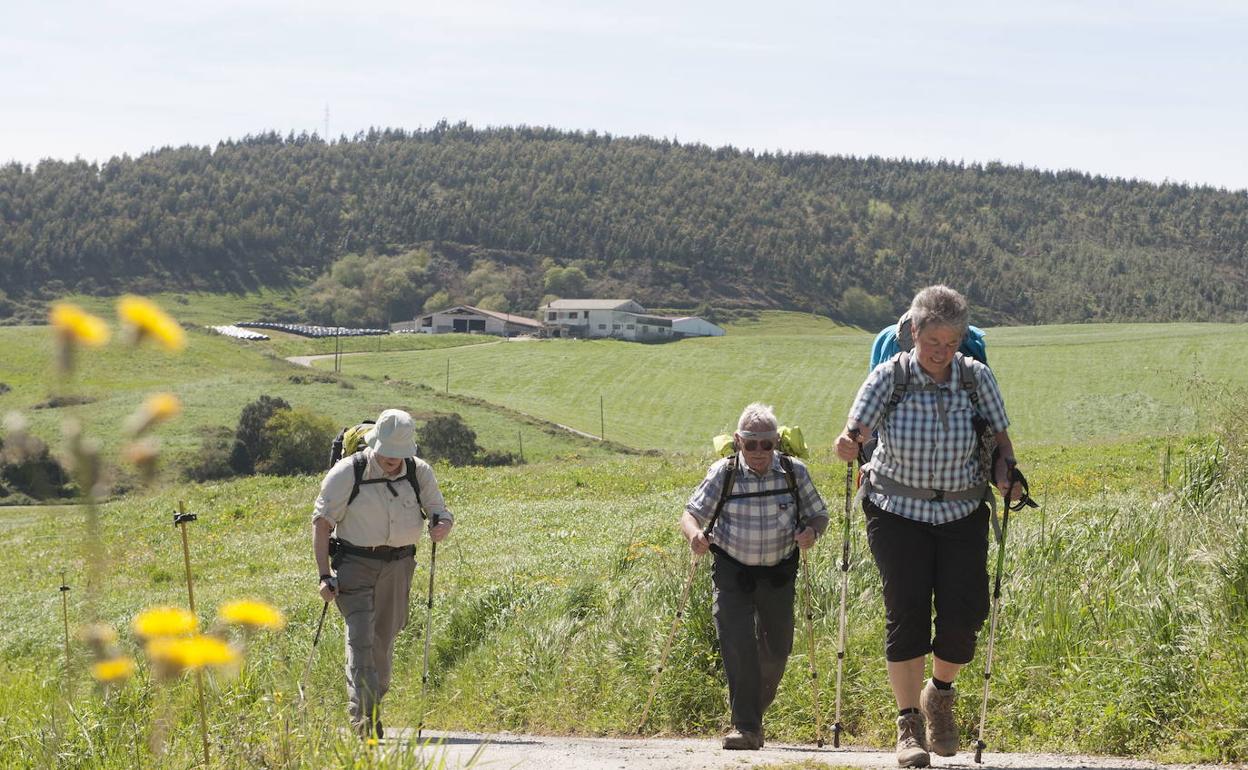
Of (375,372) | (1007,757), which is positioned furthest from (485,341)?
(1007,757)

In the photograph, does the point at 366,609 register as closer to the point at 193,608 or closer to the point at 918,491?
the point at 918,491

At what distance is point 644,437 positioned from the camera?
74875mm

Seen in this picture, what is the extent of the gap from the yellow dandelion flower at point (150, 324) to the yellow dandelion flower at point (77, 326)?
1.3 inches

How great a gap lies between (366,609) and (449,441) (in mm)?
50011

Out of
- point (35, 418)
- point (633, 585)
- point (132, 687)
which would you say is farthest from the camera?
point (35, 418)

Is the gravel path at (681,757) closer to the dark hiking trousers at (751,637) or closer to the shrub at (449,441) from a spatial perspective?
the dark hiking trousers at (751,637)

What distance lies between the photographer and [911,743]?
613 centimetres

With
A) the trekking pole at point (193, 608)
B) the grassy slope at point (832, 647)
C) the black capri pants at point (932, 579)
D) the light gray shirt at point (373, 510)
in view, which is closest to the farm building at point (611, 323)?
the grassy slope at point (832, 647)

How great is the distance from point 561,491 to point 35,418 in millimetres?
43486

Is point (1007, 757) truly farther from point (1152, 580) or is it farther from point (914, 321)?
point (914, 321)

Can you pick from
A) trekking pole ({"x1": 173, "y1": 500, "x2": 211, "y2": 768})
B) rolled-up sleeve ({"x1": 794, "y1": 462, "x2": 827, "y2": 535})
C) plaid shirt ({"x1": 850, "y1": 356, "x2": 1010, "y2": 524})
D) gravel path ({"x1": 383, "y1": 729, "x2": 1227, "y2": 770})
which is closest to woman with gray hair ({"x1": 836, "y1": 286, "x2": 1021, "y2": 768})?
plaid shirt ({"x1": 850, "y1": 356, "x2": 1010, "y2": 524})

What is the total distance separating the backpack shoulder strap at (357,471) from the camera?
7.87 m

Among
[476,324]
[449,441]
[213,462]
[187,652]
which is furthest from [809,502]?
[476,324]

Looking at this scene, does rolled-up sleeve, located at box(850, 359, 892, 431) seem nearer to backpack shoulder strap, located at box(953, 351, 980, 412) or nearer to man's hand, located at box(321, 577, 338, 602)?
backpack shoulder strap, located at box(953, 351, 980, 412)
